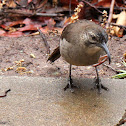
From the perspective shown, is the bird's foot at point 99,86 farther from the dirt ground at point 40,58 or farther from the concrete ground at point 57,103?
the dirt ground at point 40,58

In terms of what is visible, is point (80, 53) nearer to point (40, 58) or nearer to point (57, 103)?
point (57, 103)

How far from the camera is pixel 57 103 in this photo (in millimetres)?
2838

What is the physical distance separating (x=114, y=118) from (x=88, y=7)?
371cm

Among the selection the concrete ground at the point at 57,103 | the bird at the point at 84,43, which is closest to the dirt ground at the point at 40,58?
the concrete ground at the point at 57,103

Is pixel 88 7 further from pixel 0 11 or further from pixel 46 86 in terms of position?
pixel 46 86

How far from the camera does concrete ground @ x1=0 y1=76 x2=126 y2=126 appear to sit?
2486mm

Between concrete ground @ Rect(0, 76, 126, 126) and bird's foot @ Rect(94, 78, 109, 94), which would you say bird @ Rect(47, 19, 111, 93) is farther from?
→ concrete ground @ Rect(0, 76, 126, 126)

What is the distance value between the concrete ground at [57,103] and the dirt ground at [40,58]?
375 mm

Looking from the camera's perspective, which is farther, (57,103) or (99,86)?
(99,86)

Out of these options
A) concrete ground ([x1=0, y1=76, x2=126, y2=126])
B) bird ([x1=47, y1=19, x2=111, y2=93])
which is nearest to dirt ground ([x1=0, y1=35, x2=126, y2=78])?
concrete ground ([x1=0, y1=76, x2=126, y2=126])

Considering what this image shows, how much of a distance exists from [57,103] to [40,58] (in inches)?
63.5

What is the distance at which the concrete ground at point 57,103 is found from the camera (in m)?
2.49

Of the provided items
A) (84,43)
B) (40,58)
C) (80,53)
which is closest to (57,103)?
(80,53)

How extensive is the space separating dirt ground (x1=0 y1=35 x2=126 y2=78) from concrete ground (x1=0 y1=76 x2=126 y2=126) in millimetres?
375
